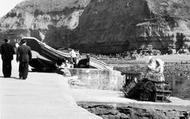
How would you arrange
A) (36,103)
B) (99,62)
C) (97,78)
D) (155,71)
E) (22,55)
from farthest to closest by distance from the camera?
(99,62)
(97,78)
(155,71)
(22,55)
(36,103)

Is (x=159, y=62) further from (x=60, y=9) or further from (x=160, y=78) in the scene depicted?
(x=60, y=9)

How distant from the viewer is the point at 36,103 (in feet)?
30.9

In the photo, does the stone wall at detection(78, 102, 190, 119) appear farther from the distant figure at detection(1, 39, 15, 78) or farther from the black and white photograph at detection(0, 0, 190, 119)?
the distant figure at detection(1, 39, 15, 78)

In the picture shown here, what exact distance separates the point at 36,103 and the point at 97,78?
1088 centimetres

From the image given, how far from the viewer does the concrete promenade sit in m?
8.03

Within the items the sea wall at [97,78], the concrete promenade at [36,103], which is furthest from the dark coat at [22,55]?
the sea wall at [97,78]

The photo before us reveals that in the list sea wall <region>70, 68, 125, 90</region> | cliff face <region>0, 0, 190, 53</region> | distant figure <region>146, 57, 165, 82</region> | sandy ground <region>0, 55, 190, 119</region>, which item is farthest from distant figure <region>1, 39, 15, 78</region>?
cliff face <region>0, 0, 190, 53</region>

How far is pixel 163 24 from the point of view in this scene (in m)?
124

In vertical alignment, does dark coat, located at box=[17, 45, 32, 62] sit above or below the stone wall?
above

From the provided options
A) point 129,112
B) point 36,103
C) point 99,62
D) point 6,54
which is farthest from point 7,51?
point 99,62

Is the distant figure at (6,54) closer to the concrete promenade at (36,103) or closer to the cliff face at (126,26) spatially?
the concrete promenade at (36,103)

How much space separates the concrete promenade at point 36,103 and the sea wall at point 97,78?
7.31 m

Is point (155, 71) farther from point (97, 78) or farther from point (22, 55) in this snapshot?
point (97, 78)

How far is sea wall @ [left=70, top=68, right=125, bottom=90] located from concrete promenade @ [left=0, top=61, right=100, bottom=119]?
7306mm
